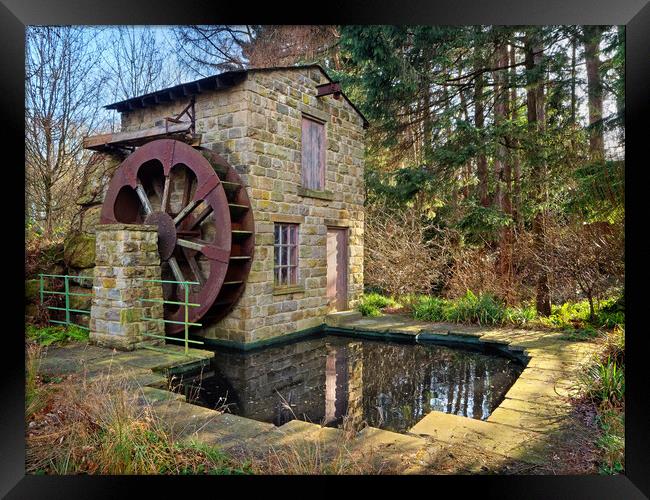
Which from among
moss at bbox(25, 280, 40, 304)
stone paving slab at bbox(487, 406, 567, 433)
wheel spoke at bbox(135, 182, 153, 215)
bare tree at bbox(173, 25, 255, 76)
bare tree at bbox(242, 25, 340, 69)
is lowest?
stone paving slab at bbox(487, 406, 567, 433)

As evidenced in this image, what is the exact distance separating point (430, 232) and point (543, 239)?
2599 mm

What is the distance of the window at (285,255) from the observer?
6.10m

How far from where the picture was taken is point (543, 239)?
619cm

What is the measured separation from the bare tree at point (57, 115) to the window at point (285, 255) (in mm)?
2670

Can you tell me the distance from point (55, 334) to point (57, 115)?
7.54ft

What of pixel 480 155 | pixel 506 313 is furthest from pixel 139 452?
pixel 480 155

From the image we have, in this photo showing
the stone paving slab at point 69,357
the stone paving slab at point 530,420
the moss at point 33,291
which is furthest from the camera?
the moss at point 33,291

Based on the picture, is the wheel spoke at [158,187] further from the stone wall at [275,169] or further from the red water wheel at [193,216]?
the stone wall at [275,169]

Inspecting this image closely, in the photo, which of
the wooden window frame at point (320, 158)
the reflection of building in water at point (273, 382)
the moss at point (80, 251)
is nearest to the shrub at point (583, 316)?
the reflection of building in water at point (273, 382)

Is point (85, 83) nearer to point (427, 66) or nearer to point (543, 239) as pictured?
point (427, 66)

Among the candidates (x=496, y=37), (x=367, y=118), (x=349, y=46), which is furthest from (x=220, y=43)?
(x=496, y=37)

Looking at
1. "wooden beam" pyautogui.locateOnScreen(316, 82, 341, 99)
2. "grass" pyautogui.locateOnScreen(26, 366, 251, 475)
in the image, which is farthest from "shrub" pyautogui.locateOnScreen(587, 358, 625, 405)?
"wooden beam" pyautogui.locateOnScreen(316, 82, 341, 99)

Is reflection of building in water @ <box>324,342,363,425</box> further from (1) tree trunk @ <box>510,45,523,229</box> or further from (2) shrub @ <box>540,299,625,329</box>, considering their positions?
(1) tree trunk @ <box>510,45,523,229</box>

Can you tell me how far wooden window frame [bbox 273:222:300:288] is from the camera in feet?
20.0
